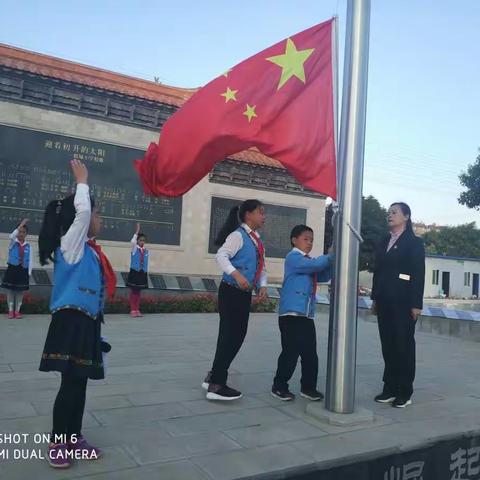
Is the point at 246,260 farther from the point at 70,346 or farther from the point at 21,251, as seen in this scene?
the point at 21,251

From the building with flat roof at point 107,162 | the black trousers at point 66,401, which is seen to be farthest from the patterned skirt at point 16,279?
the black trousers at point 66,401

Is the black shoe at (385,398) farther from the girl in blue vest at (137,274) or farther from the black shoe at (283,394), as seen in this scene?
the girl in blue vest at (137,274)

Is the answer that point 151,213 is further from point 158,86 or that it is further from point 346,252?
point 346,252

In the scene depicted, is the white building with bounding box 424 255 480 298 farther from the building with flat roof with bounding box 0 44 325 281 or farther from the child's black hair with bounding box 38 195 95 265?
the child's black hair with bounding box 38 195 95 265

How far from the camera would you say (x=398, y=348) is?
404 cm

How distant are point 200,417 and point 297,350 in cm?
96

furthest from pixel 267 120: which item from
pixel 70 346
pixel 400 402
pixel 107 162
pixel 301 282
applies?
pixel 107 162

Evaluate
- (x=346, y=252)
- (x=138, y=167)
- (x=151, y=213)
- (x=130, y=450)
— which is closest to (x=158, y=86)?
(x=151, y=213)

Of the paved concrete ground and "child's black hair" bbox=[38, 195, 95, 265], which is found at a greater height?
"child's black hair" bbox=[38, 195, 95, 265]

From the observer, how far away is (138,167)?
390cm

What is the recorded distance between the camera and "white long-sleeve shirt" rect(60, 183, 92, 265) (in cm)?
261

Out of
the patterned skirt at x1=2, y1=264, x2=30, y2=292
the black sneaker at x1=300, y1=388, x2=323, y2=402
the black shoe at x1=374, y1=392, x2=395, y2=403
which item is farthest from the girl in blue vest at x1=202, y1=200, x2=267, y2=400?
the patterned skirt at x1=2, y1=264, x2=30, y2=292

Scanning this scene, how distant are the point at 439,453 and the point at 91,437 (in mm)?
2209

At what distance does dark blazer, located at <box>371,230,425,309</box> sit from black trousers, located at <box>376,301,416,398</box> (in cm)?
8
